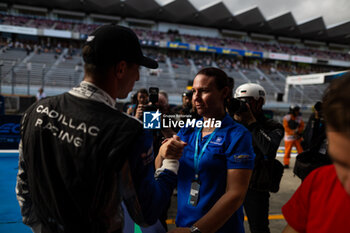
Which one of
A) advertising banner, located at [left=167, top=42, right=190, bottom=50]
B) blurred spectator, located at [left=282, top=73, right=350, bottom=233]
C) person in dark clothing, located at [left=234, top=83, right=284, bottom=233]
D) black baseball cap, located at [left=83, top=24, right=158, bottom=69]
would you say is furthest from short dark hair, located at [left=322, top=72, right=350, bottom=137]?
advertising banner, located at [left=167, top=42, right=190, bottom=50]

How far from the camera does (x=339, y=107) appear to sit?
0.56 m

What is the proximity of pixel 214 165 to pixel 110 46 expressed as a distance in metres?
0.96

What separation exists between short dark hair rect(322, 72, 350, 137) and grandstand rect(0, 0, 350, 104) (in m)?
19.1

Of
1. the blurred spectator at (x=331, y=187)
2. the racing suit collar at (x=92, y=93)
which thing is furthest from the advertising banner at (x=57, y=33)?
the blurred spectator at (x=331, y=187)

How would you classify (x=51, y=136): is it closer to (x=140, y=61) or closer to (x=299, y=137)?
(x=140, y=61)

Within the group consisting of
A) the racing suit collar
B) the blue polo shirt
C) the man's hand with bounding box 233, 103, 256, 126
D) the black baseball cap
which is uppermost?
the black baseball cap

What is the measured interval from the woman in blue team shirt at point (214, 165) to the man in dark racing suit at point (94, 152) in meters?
0.53

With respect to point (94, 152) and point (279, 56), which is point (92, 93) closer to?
point (94, 152)

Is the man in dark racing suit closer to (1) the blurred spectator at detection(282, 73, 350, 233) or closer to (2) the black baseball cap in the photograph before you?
(2) the black baseball cap

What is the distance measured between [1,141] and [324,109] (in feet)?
24.1

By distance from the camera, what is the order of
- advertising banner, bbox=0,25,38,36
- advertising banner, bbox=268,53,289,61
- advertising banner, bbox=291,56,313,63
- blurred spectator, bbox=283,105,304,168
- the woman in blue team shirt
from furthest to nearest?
advertising banner, bbox=291,56,313,63 < advertising banner, bbox=268,53,289,61 < advertising banner, bbox=0,25,38,36 < blurred spectator, bbox=283,105,304,168 < the woman in blue team shirt

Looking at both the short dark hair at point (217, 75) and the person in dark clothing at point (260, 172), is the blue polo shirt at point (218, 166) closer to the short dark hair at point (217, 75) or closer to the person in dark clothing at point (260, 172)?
the short dark hair at point (217, 75)

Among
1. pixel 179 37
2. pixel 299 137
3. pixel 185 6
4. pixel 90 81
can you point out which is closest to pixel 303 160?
pixel 90 81

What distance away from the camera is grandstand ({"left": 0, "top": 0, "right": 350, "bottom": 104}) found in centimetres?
2487
